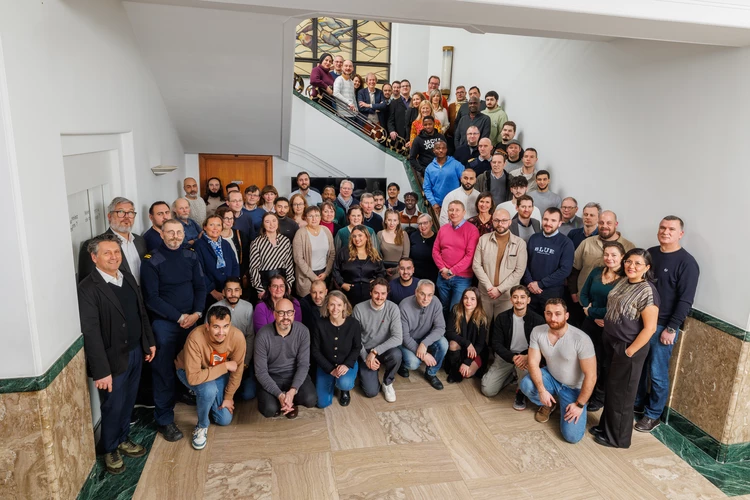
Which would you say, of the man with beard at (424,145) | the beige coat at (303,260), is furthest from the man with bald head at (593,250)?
the man with beard at (424,145)

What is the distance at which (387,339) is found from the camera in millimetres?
4852

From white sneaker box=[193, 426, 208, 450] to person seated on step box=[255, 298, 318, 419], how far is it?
508 mm

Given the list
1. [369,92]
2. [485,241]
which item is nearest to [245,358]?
[485,241]

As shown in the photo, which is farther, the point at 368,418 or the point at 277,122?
the point at 277,122

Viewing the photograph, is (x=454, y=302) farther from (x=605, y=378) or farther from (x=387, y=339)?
(x=605, y=378)

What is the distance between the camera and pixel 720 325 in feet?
13.1

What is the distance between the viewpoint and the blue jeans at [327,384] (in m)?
4.60

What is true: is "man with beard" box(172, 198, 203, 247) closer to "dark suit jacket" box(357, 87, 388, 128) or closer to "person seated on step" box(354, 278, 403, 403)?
"person seated on step" box(354, 278, 403, 403)

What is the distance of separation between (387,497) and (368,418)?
970mm

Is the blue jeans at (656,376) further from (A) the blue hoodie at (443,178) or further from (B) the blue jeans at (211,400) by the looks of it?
(B) the blue jeans at (211,400)

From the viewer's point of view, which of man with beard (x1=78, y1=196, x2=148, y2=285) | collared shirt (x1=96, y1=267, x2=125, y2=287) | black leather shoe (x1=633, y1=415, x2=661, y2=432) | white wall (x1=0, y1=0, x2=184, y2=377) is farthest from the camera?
black leather shoe (x1=633, y1=415, x2=661, y2=432)

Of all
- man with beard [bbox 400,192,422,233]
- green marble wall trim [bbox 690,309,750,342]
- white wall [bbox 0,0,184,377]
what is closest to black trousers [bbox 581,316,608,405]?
green marble wall trim [bbox 690,309,750,342]

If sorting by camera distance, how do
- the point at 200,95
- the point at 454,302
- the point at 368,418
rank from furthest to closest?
the point at 200,95 < the point at 454,302 < the point at 368,418

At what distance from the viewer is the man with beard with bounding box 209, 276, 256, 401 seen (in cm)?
445
